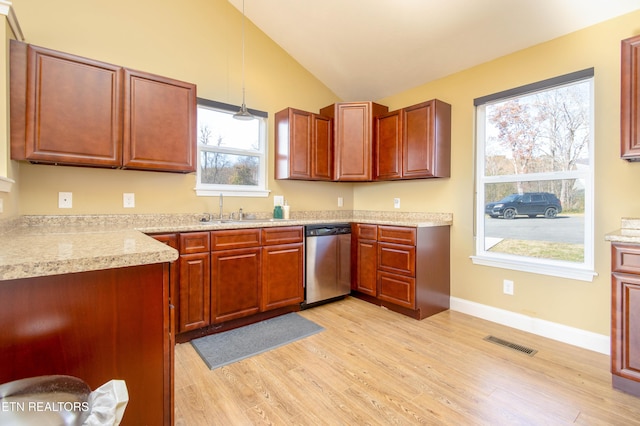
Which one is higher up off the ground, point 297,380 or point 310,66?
point 310,66

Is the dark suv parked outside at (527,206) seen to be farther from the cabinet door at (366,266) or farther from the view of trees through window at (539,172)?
the cabinet door at (366,266)

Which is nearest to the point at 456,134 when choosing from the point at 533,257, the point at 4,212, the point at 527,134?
the point at 527,134

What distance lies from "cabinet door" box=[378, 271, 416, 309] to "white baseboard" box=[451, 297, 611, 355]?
24.9 inches

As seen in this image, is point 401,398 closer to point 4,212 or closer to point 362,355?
point 362,355

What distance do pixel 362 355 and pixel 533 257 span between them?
6.02 feet

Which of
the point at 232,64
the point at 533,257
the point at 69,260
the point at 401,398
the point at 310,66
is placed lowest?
the point at 401,398

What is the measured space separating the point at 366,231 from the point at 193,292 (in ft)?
6.16

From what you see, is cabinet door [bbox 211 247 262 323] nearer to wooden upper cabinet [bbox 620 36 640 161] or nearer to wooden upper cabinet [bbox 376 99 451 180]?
wooden upper cabinet [bbox 376 99 451 180]

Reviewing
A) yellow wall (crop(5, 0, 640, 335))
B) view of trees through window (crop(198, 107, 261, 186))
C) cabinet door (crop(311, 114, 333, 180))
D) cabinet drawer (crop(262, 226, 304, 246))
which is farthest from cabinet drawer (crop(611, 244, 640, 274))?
view of trees through window (crop(198, 107, 261, 186))

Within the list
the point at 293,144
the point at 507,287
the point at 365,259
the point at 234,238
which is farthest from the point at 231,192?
the point at 507,287

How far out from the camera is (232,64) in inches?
128

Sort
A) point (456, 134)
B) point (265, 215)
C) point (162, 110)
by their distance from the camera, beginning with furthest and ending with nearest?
point (265, 215) < point (456, 134) < point (162, 110)

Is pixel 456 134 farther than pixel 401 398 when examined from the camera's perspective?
Yes

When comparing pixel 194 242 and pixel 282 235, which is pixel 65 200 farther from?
pixel 282 235
